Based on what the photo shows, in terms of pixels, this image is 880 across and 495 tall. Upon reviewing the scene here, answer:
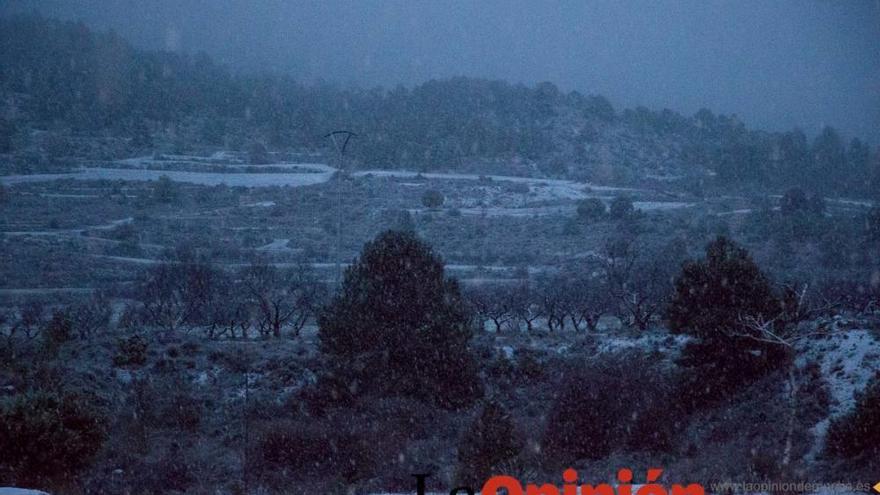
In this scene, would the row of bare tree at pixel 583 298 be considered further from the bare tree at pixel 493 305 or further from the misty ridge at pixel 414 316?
the misty ridge at pixel 414 316

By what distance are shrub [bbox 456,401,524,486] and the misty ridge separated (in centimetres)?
4

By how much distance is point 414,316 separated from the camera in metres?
18.3

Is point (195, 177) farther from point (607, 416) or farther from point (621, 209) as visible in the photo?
point (607, 416)

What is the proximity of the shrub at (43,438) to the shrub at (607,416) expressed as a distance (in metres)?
7.88

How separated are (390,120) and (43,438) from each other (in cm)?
8875

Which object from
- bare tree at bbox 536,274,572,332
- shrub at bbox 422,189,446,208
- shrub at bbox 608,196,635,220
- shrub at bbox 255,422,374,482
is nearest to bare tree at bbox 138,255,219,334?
bare tree at bbox 536,274,572,332

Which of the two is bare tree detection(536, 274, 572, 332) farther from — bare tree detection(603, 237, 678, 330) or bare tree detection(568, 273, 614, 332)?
bare tree detection(603, 237, 678, 330)

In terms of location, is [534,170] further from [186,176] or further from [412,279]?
[412,279]

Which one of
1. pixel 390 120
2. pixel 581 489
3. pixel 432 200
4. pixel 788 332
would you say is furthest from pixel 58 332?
pixel 390 120

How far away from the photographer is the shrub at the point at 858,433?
1023 cm

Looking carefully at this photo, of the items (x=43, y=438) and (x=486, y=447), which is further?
(x=486, y=447)

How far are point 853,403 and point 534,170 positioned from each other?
241ft

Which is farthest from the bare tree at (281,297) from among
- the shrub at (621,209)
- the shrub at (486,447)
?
the shrub at (621,209)

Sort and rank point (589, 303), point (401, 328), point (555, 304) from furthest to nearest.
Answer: point (555, 304) < point (589, 303) < point (401, 328)
